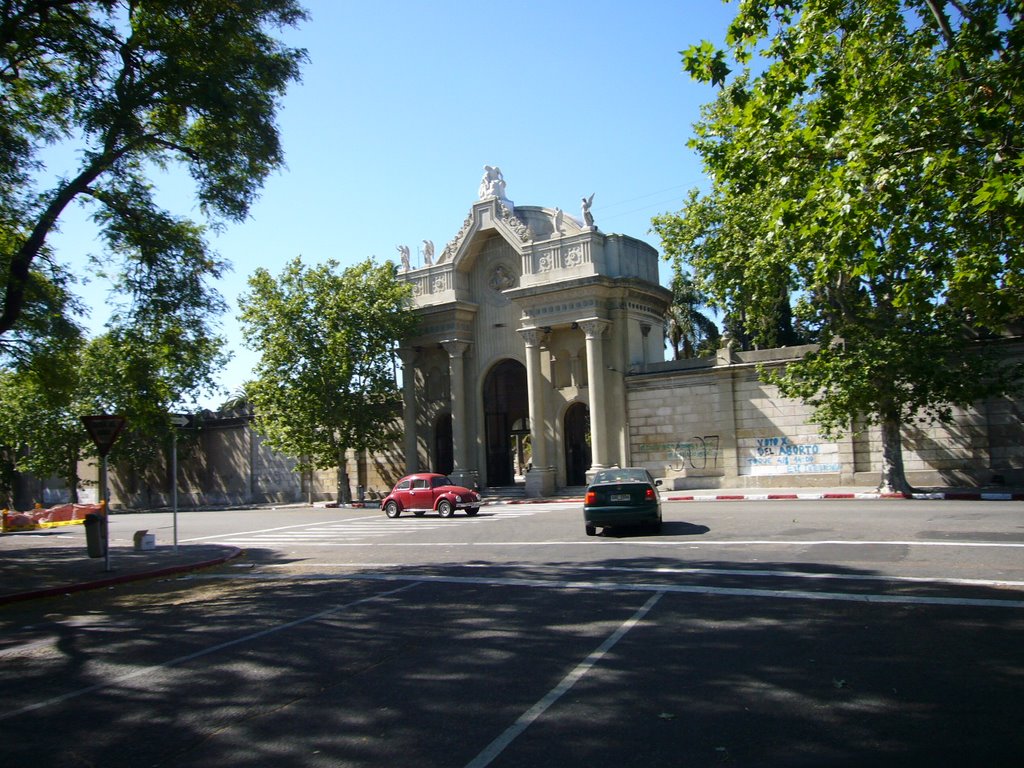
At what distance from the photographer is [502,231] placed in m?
38.5

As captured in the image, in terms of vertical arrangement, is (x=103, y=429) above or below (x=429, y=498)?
above

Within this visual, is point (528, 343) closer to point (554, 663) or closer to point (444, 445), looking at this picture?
point (444, 445)

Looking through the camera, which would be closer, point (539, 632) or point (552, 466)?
point (539, 632)

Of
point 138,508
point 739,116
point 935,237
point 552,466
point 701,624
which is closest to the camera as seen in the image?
point 701,624

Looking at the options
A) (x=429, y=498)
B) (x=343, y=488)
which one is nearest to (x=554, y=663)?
(x=429, y=498)

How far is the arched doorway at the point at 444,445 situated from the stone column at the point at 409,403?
3.72ft

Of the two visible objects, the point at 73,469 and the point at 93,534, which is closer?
the point at 93,534

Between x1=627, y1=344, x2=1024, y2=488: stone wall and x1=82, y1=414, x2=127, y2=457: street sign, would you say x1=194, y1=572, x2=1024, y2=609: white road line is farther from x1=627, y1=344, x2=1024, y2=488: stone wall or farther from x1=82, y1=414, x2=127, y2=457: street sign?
x1=627, y1=344, x2=1024, y2=488: stone wall

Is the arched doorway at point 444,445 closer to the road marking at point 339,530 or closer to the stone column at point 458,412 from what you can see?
the stone column at point 458,412

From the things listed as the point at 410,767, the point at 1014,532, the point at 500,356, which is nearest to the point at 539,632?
the point at 410,767

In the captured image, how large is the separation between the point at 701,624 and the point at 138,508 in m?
55.0

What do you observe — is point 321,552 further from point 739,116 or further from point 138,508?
point 138,508

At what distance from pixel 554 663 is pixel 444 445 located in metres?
35.5

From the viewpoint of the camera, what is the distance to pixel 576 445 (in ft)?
127
